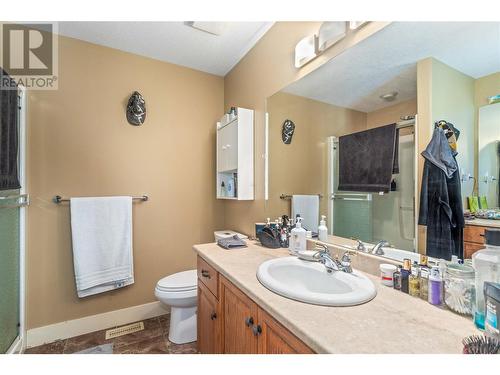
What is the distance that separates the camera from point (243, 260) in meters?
1.28

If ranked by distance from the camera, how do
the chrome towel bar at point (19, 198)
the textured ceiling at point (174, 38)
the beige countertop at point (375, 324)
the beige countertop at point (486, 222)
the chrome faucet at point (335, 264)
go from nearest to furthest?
the beige countertop at point (375, 324)
the beige countertop at point (486, 222)
the chrome faucet at point (335, 264)
the chrome towel bar at point (19, 198)
the textured ceiling at point (174, 38)

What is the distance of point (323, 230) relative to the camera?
4.50 feet

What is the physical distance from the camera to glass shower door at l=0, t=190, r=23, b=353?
1.45 m

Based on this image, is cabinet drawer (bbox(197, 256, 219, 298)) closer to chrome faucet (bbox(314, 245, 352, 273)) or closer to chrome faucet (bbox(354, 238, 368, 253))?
chrome faucet (bbox(314, 245, 352, 273))

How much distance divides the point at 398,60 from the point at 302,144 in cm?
66

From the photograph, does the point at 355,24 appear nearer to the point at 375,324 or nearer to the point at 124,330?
the point at 375,324

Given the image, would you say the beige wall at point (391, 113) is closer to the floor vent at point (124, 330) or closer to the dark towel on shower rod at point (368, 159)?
the dark towel on shower rod at point (368, 159)

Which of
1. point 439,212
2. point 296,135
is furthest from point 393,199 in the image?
point 296,135

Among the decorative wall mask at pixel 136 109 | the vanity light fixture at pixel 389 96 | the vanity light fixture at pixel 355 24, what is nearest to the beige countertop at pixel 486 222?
the vanity light fixture at pixel 389 96

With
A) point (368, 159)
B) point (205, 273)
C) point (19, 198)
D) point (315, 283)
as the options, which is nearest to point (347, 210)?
point (368, 159)

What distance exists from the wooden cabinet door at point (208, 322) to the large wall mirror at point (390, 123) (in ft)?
2.42

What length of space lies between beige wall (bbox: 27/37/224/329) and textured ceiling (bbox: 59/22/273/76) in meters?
0.10

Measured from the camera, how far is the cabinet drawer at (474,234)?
766 mm

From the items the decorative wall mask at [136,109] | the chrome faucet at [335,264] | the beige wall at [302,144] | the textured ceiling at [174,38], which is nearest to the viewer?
the chrome faucet at [335,264]
